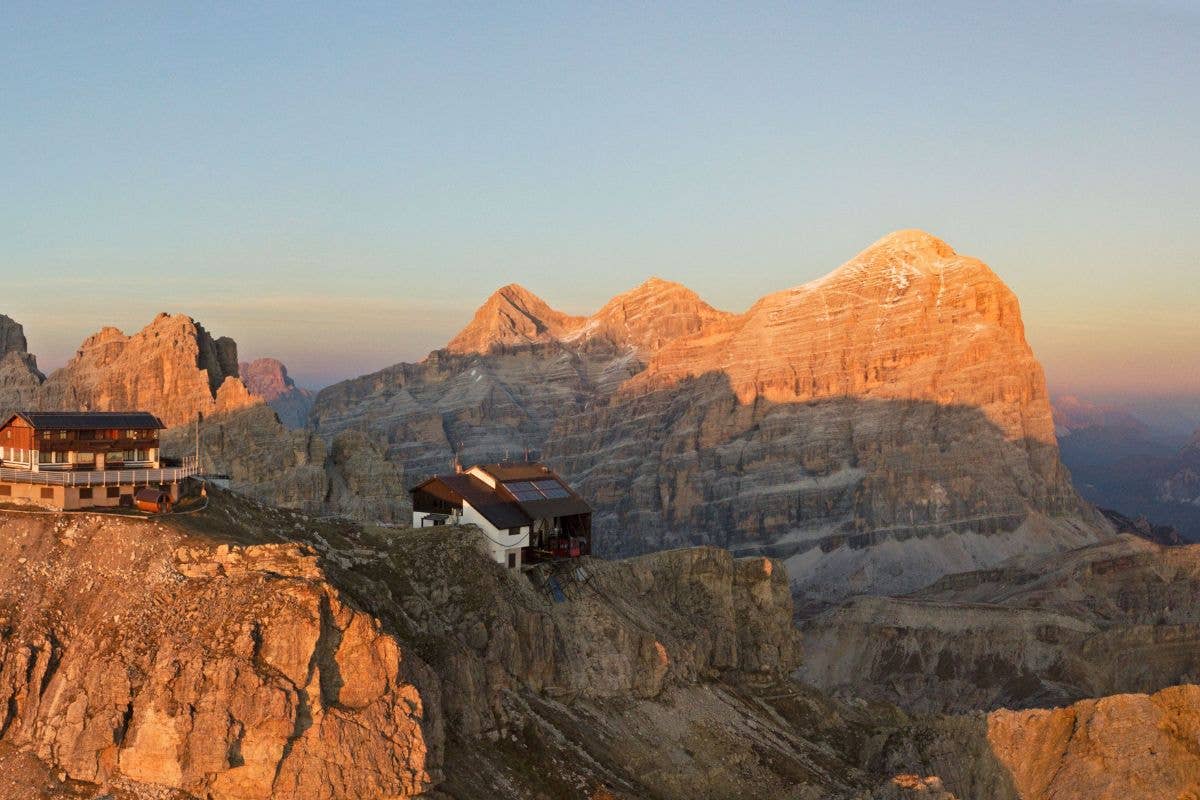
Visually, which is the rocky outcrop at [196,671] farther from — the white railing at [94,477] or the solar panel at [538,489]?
the solar panel at [538,489]

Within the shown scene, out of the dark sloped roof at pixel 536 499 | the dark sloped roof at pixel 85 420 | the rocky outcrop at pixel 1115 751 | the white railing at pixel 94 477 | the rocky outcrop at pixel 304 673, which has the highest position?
the dark sloped roof at pixel 85 420

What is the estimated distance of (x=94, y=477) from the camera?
248 ft

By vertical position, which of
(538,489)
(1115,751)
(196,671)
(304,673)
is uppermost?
(538,489)

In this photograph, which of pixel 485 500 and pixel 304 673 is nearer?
pixel 304 673

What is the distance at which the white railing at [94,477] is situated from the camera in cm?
7488

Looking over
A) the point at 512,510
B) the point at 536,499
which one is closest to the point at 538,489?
the point at 536,499

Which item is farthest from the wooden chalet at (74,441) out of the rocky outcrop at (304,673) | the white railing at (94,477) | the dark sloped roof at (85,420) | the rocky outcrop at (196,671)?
the rocky outcrop at (196,671)

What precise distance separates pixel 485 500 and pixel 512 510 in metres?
1.91

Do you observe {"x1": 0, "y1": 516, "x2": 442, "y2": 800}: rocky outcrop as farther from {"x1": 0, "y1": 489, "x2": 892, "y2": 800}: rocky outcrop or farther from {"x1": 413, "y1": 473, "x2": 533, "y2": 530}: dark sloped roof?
{"x1": 413, "y1": 473, "x2": 533, "y2": 530}: dark sloped roof

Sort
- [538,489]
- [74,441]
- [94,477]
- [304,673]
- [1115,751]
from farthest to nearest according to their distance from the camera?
[538,489] < [1115,751] < [74,441] < [94,477] < [304,673]

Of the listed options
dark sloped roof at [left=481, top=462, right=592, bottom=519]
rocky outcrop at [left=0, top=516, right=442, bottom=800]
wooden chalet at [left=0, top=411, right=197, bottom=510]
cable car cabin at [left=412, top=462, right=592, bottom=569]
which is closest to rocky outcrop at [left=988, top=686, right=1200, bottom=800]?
cable car cabin at [left=412, top=462, right=592, bottom=569]

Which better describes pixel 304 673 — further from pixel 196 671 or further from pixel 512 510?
pixel 512 510

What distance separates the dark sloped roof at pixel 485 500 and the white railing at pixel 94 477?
2247cm

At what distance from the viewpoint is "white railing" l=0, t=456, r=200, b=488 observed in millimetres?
74875
